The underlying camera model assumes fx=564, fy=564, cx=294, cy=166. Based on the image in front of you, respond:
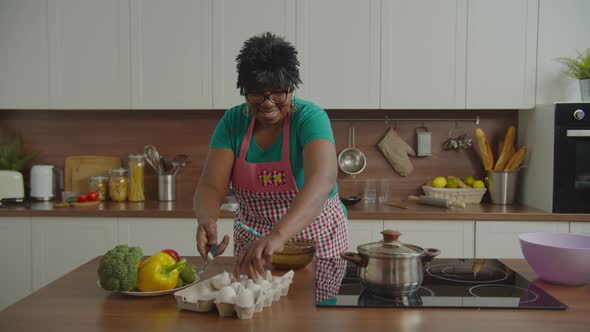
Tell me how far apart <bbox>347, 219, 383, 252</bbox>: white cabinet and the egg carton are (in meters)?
1.72

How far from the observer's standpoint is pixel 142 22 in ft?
10.9

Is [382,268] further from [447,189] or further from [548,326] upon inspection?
[447,189]

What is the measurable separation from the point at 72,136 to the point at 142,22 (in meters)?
0.97

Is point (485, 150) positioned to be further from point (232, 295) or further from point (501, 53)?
point (232, 295)

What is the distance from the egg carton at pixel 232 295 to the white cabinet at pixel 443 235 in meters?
1.79

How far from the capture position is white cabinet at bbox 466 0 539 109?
3.25 m

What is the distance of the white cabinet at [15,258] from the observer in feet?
10.4

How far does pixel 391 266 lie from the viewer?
4.56 ft

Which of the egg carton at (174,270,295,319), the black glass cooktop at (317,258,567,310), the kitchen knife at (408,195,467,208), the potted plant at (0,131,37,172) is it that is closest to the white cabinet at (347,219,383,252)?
the kitchen knife at (408,195,467,208)

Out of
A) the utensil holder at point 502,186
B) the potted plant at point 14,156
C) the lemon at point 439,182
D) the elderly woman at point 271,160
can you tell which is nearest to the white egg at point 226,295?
the elderly woman at point 271,160

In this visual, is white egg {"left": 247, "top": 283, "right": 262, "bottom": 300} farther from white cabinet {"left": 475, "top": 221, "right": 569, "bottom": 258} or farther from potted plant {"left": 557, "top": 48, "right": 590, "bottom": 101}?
potted plant {"left": 557, "top": 48, "right": 590, "bottom": 101}

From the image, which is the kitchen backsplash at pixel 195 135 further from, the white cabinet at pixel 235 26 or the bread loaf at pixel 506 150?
the white cabinet at pixel 235 26

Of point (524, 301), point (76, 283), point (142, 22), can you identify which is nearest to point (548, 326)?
point (524, 301)

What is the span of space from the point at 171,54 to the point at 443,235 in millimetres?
1878
